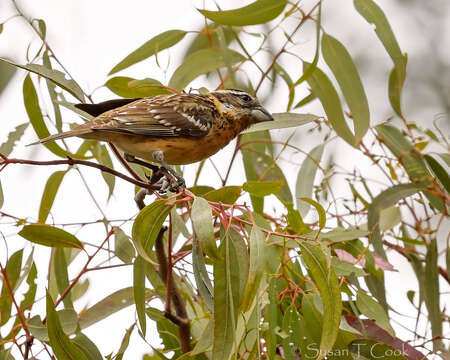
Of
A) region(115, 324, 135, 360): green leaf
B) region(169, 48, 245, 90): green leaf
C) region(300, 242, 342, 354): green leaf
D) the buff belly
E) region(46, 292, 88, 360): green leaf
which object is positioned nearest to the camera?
region(300, 242, 342, 354): green leaf

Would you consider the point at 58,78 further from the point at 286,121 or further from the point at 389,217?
the point at 389,217

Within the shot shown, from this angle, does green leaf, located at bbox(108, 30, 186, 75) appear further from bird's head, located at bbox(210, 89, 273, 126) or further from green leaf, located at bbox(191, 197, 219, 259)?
green leaf, located at bbox(191, 197, 219, 259)

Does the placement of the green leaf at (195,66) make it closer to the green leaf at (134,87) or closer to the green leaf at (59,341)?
the green leaf at (134,87)

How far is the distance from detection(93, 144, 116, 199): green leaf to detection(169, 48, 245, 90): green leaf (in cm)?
40

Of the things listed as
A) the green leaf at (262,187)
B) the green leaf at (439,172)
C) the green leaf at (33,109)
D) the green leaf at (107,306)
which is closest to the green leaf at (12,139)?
the green leaf at (33,109)

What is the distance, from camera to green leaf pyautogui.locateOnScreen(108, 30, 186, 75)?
3.07 meters

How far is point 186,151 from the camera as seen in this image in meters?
3.04

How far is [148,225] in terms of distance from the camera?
2316mm

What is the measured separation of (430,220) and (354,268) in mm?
740

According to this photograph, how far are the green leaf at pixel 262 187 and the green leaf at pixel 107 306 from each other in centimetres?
71

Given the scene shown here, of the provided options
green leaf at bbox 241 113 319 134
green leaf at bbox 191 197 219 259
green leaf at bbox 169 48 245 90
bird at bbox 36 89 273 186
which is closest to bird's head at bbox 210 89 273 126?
bird at bbox 36 89 273 186

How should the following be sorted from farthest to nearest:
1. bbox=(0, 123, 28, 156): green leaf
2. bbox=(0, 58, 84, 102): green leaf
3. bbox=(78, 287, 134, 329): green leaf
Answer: bbox=(0, 123, 28, 156): green leaf, bbox=(78, 287, 134, 329): green leaf, bbox=(0, 58, 84, 102): green leaf

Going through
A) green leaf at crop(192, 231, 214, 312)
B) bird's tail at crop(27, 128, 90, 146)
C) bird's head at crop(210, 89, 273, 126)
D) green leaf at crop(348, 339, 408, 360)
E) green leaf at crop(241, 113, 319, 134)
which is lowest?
green leaf at crop(348, 339, 408, 360)

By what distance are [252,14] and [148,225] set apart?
94 cm
